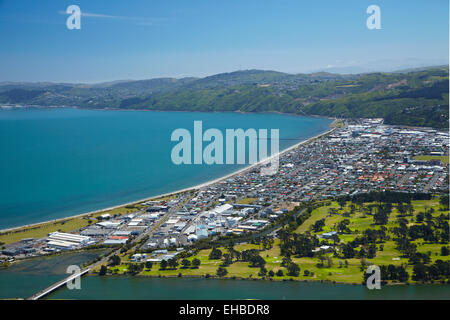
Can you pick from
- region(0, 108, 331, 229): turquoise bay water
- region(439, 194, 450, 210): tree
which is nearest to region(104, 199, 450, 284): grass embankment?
region(439, 194, 450, 210): tree

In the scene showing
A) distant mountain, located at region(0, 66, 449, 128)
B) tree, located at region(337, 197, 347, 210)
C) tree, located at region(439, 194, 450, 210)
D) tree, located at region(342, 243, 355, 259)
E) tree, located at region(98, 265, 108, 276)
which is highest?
distant mountain, located at region(0, 66, 449, 128)

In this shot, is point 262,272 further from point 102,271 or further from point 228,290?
point 102,271

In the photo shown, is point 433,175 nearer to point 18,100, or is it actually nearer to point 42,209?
point 42,209

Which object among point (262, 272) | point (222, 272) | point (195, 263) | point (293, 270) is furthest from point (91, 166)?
point (293, 270)

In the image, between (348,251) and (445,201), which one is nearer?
(348,251)

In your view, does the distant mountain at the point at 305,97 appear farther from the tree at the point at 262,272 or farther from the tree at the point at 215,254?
the tree at the point at 262,272

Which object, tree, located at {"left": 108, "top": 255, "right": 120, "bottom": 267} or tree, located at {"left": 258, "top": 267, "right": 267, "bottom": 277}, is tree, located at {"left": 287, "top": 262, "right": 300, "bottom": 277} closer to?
tree, located at {"left": 258, "top": 267, "right": 267, "bottom": 277}
